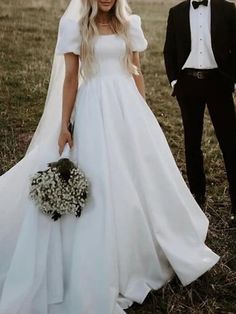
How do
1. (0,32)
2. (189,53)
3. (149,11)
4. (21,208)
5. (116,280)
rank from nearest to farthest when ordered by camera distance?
(116,280)
(21,208)
(189,53)
(0,32)
(149,11)

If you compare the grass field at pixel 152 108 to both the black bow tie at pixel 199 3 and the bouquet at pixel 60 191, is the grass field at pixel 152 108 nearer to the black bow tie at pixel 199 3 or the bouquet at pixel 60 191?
the bouquet at pixel 60 191

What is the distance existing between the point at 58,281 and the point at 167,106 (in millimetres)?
6132

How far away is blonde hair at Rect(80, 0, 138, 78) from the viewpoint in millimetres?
4773

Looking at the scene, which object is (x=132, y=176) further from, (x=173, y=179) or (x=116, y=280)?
(x=116, y=280)

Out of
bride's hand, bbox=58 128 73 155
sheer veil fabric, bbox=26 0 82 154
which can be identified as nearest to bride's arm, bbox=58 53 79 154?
bride's hand, bbox=58 128 73 155

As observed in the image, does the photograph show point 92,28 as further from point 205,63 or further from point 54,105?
point 205,63

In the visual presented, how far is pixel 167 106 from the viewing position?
33.5 feet

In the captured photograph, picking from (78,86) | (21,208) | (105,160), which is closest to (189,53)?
(78,86)

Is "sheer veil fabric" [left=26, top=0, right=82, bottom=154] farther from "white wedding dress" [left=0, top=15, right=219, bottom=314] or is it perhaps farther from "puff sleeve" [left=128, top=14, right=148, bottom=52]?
"puff sleeve" [left=128, top=14, right=148, bottom=52]

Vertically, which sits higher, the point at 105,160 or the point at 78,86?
the point at 78,86

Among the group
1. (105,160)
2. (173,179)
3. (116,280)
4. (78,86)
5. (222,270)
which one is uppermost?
(78,86)

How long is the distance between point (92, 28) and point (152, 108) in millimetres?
5328

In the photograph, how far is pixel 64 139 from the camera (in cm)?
484

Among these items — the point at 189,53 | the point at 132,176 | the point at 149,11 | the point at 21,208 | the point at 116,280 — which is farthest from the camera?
the point at 149,11
